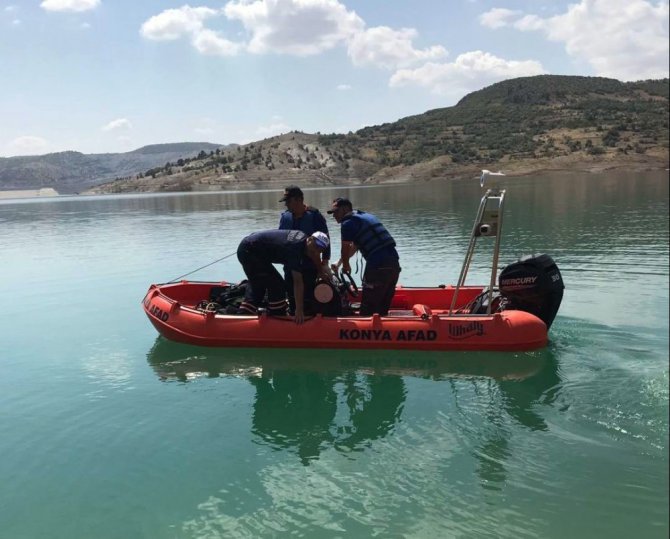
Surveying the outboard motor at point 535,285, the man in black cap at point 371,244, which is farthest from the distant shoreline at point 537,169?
the man in black cap at point 371,244

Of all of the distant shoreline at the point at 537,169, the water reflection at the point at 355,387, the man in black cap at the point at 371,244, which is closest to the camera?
the water reflection at the point at 355,387

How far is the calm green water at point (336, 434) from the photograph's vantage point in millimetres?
4238

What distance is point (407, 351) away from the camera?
7.75m

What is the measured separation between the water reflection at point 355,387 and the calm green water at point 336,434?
0.03 metres

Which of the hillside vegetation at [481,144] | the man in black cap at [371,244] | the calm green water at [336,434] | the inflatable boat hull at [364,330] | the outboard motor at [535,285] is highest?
the hillside vegetation at [481,144]

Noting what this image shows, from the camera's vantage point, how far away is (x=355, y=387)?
6.86 metres

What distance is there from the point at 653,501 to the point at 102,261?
651 inches

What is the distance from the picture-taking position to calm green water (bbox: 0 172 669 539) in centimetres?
424

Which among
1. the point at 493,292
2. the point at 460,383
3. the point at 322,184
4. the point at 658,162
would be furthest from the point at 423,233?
the point at 322,184

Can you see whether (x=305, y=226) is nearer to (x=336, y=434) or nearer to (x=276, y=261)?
(x=276, y=261)

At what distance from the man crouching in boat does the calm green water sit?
716mm

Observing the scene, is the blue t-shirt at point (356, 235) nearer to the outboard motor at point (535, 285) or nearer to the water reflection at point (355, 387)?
the water reflection at point (355, 387)

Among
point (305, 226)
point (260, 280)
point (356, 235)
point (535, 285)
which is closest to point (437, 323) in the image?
point (535, 285)

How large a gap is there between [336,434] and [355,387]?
1281 mm
